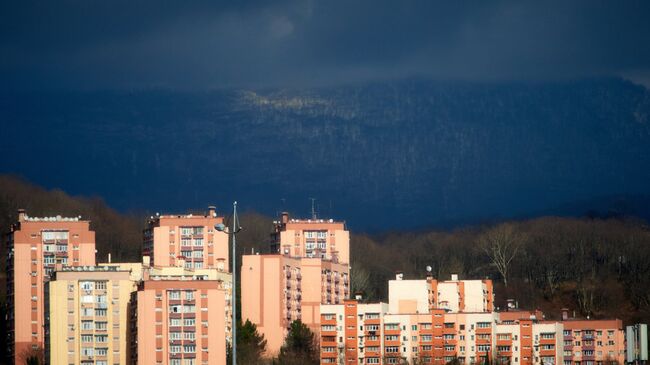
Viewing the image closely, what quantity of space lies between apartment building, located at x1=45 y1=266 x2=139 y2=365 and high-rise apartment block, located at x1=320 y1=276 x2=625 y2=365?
29.1ft

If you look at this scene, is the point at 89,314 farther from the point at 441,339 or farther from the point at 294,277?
the point at 294,277

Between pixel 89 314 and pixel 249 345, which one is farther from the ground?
pixel 89 314

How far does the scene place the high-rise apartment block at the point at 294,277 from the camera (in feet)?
244

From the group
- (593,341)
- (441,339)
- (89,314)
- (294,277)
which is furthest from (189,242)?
(593,341)

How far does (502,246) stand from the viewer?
10012 centimetres

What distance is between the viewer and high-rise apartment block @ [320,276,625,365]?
226 feet

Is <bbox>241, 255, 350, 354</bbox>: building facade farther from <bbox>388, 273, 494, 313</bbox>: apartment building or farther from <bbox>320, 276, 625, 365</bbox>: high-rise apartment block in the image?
<bbox>388, 273, 494, 313</bbox>: apartment building

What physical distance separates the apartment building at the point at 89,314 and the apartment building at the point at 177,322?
1.74 meters

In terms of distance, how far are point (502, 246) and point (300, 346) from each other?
1238 inches

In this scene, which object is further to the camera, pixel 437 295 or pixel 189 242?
pixel 189 242

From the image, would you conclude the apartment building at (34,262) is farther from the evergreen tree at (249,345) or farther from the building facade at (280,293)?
the evergreen tree at (249,345)

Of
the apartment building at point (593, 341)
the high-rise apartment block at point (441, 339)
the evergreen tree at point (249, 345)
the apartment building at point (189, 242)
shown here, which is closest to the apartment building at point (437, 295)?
the high-rise apartment block at point (441, 339)

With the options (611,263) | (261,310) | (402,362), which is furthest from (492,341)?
(611,263)

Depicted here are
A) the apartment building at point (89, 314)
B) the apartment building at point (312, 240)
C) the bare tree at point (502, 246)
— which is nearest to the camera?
the apartment building at point (89, 314)
